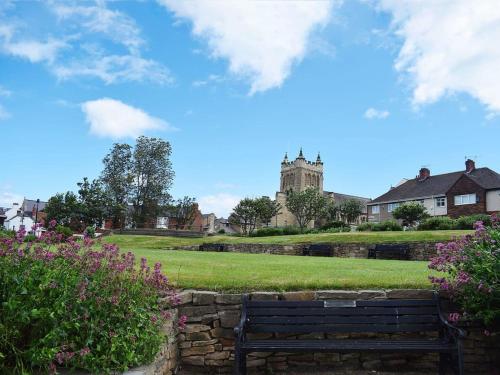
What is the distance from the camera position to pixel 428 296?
6.04 meters

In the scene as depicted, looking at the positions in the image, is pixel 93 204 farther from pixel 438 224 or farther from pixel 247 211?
pixel 438 224

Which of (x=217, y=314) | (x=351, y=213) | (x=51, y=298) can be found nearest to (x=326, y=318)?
(x=217, y=314)

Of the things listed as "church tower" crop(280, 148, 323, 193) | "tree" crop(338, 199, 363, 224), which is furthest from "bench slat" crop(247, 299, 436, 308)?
"church tower" crop(280, 148, 323, 193)

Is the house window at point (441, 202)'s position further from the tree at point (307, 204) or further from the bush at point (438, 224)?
the bush at point (438, 224)

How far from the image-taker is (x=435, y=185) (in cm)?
5547

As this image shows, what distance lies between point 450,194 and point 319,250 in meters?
36.0

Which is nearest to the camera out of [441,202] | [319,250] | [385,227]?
[319,250]

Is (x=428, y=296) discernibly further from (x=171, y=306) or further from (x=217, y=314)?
(x=171, y=306)

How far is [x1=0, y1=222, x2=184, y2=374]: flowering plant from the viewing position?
12.2 feet

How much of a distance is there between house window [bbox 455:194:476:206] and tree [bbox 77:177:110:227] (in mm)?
39994

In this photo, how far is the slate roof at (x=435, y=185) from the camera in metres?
47.7

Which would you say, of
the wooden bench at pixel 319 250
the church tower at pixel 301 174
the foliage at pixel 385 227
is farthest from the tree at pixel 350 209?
the wooden bench at pixel 319 250

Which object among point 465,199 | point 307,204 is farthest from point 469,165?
point 307,204

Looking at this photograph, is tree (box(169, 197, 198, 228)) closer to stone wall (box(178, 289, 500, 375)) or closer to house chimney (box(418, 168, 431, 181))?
house chimney (box(418, 168, 431, 181))
